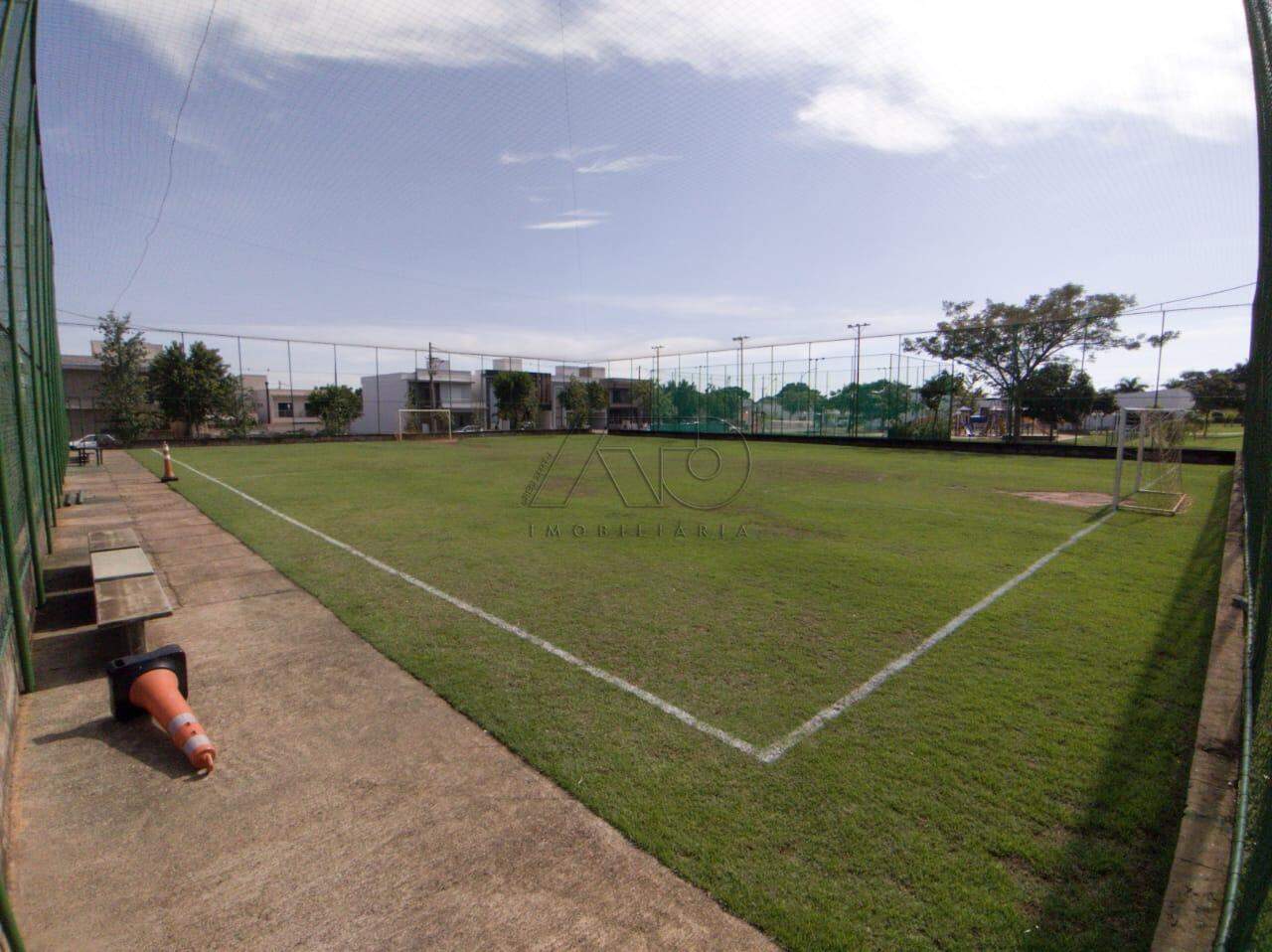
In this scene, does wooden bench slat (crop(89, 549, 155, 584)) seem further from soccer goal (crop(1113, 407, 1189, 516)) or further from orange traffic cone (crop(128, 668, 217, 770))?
soccer goal (crop(1113, 407, 1189, 516))

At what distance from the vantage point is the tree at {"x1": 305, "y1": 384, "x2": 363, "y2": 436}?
44.0 m

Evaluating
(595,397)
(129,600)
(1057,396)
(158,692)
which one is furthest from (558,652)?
(595,397)

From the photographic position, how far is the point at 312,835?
284cm

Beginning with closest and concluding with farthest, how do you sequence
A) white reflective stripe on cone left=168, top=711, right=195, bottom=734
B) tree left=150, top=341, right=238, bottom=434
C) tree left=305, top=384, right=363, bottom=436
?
white reflective stripe on cone left=168, top=711, right=195, bottom=734 → tree left=150, top=341, right=238, bottom=434 → tree left=305, top=384, right=363, bottom=436

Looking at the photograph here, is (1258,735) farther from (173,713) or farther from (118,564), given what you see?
(118,564)

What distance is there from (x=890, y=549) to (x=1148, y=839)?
5850 millimetres

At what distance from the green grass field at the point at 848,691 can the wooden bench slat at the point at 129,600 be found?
58.2 inches

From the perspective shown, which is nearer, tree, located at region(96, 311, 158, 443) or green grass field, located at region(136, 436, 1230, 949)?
green grass field, located at region(136, 436, 1230, 949)

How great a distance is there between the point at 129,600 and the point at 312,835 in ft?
10.1

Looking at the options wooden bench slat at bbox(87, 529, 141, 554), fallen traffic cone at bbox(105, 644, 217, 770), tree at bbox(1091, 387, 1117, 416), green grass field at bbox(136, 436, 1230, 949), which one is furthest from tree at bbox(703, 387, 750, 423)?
fallen traffic cone at bbox(105, 644, 217, 770)

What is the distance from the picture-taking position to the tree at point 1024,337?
3247 cm

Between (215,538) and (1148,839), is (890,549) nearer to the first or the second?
(1148,839)

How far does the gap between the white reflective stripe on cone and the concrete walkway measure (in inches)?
6.9

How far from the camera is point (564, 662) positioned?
183 inches
